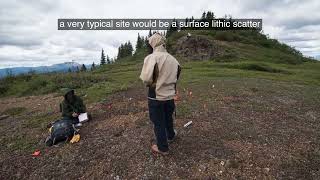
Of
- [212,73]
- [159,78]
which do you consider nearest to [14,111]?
[159,78]

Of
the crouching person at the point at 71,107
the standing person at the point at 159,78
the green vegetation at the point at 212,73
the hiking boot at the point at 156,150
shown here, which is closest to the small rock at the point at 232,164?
the hiking boot at the point at 156,150

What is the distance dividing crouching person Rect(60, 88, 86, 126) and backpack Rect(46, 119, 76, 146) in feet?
3.71

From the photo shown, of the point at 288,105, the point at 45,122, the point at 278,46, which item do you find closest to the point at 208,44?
the point at 278,46

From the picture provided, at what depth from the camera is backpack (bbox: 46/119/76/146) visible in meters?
10.1

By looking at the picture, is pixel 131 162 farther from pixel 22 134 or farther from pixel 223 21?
pixel 223 21

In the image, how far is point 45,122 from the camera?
13.5 metres

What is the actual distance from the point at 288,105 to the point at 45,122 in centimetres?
1134

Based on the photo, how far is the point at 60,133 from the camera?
10.1 m

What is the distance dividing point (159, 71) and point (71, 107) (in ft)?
17.4

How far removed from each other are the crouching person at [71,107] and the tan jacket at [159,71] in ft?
15.7

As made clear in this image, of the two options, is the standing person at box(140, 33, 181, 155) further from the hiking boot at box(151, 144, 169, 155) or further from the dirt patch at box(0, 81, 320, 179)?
the dirt patch at box(0, 81, 320, 179)

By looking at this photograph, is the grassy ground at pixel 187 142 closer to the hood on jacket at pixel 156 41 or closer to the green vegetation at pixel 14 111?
the green vegetation at pixel 14 111

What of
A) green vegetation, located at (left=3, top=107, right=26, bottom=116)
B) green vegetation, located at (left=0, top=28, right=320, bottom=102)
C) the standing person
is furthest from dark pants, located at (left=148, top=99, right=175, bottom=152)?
green vegetation, located at (left=3, top=107, right=26, bottom=116)

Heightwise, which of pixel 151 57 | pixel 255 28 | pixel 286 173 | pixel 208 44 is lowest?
pixel 286 173
